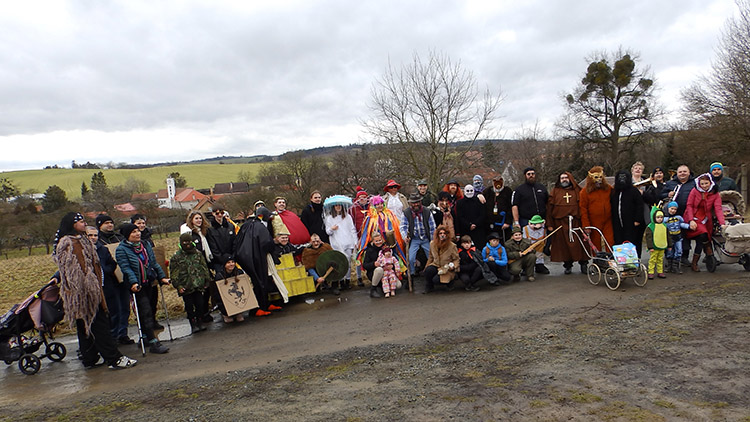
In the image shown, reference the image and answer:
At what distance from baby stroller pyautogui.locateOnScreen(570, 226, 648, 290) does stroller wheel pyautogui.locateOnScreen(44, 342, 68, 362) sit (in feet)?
27.1

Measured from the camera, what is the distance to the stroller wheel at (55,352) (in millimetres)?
5994

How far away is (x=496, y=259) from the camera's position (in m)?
8.06

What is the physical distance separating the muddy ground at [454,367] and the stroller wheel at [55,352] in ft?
0.51

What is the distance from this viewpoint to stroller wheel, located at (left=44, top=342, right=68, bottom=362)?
5994mm

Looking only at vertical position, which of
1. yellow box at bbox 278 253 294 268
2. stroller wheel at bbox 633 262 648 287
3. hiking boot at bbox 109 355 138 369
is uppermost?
yellow box at bbox 278 253 294 268

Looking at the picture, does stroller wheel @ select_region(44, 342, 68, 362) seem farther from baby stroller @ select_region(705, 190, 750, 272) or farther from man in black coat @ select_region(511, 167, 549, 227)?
baby stroller @ select_region(705, 190, 750, 272)

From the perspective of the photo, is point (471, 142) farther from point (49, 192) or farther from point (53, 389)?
point (49, 192)

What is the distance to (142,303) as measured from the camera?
6.33 meters

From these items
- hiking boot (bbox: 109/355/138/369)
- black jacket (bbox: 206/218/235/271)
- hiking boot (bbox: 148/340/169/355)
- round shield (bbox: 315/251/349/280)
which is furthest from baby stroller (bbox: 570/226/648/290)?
hiking boot (bbox: 109/355/138/369)

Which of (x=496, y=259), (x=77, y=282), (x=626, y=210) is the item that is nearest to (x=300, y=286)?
(x=77, y=282)

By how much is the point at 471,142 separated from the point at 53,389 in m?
17.4

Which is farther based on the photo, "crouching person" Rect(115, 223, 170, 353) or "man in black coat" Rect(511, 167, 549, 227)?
"man in black coat" Rect(511, 167, 549, 227)

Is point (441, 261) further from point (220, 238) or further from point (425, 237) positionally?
point (220, 238)

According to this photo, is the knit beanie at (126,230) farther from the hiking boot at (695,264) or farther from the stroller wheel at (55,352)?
the hiking boot at (695,264)
